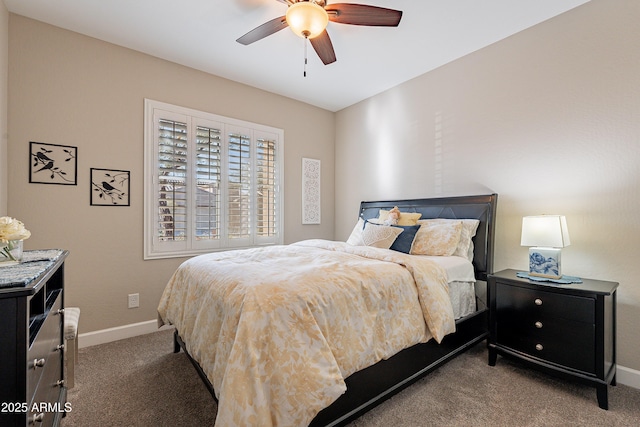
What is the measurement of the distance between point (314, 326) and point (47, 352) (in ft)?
3.76

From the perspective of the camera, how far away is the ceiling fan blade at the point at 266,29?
6.66 feet

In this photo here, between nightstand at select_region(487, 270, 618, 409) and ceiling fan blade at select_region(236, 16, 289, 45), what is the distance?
2506 mm

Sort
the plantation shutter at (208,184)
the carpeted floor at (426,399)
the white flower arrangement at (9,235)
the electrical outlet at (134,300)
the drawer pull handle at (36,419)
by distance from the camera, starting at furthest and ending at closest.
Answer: the plantation shutter at (208,184) < the electrical outlet at (134,300) < the carpeted floor at (426,399) < the white flower arrangement at (9,235) < the drawer pull handle at (36,419)

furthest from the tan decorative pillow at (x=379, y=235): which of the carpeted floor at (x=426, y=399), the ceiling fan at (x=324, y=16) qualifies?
the ceiling fan at (x=324, y=16)

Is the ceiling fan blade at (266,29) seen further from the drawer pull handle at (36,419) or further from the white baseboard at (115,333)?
the white baseboard at (115,333)

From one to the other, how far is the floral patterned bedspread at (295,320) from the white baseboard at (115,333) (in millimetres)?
995

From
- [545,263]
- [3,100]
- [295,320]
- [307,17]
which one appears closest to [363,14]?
[307,17]

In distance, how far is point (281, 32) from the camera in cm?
263

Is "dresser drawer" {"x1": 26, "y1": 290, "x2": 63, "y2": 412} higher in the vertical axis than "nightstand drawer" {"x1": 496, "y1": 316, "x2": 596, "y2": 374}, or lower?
higher

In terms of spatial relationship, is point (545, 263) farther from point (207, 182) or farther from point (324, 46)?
point (207, 182)

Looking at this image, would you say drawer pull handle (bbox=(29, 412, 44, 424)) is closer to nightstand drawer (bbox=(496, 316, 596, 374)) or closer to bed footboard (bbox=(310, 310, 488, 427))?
bed footboard (bbox=(310, 310, 488, 427))

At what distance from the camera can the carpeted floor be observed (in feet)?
5.44

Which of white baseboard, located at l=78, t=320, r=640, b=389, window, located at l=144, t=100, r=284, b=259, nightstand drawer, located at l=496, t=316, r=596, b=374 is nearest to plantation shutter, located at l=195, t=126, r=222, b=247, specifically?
window, located at l=144, t=100, r=284, b=259

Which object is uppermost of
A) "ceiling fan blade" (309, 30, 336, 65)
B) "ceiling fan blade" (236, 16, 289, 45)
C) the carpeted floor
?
"ceiling fan blade" (236, 16, 289, 45)
